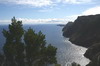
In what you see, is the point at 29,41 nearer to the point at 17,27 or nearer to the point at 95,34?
the point at 17,27

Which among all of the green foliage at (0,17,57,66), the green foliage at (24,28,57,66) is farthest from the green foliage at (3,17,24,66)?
the green foliage at (24,28,57,66)

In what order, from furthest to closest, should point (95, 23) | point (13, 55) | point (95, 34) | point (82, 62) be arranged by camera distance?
point (95, 23) → point (95, 34) → point (82, 62) → point (13, 55)

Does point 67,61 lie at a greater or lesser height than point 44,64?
lesser

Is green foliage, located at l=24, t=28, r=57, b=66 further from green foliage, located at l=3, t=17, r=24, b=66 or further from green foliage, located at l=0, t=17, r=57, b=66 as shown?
green foliage, located at l=3, t=17, r=24, b=66

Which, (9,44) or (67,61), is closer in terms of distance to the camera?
(9,44)

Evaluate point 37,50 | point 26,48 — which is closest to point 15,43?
point 26,48

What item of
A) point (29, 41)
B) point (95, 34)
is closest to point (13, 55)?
point (29, 41)

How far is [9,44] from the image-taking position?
4847cm

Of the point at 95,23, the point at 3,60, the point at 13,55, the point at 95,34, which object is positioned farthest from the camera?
the point at 95,23

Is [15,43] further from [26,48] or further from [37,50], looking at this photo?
[37,50]

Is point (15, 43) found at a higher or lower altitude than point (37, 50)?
higher

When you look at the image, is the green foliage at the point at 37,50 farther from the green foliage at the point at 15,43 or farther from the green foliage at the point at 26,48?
the green foliage at the point at 15,43

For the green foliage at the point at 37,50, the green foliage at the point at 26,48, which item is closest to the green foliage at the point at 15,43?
the green foliage at the point at 26,48

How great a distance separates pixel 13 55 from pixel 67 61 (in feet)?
239
